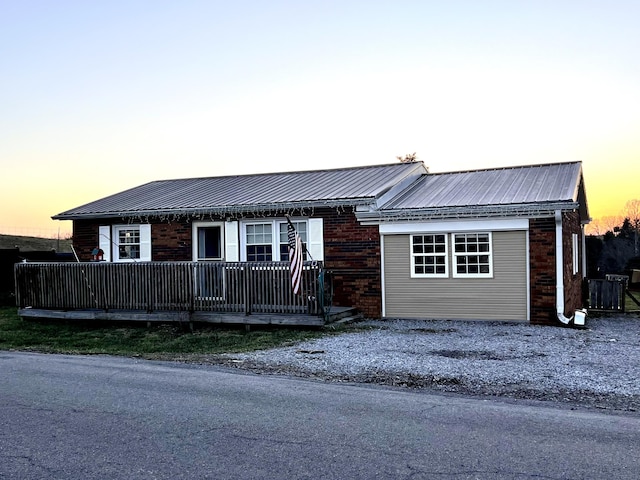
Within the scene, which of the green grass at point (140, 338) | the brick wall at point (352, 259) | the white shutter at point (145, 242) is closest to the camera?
the green grass at point (140, 338)

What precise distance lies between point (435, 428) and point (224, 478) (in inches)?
85.5

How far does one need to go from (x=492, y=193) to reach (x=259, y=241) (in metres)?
6.54

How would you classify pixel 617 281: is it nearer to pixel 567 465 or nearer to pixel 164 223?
pixel 164 223

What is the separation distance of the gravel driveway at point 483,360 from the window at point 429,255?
1.72m

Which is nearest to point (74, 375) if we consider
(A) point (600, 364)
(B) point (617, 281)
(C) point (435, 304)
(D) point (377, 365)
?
(D) point (377, 365)

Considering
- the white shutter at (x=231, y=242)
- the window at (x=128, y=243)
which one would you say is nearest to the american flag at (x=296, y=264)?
the white shutter at (x=231, y=242)

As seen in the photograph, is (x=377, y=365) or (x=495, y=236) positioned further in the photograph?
(x=495, y=236)

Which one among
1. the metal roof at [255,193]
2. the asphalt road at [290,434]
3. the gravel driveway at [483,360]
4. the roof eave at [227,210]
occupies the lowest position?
the gravel driveway at [483,360]

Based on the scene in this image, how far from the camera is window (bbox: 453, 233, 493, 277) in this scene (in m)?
14.7

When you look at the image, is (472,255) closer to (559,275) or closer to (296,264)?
(559,275)

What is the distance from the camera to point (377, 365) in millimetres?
9234

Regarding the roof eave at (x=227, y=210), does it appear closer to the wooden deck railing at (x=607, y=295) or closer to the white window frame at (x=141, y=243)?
the white window frame at (x=141, y=243)

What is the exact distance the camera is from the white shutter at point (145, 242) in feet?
60.1

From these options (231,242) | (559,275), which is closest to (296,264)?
(231,242)
